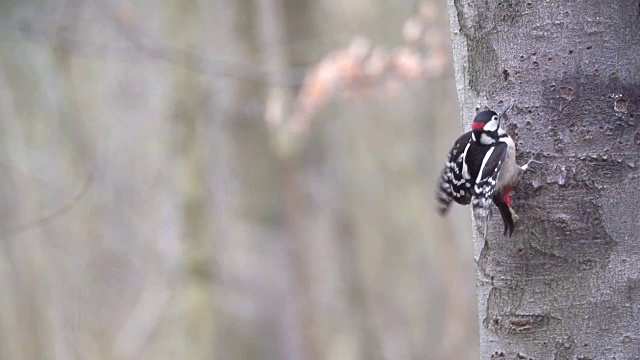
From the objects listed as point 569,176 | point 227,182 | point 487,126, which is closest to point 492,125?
point 487,126

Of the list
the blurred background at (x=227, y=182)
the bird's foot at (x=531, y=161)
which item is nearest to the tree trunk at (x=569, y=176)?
the bird's foot at (x=531, y=161)

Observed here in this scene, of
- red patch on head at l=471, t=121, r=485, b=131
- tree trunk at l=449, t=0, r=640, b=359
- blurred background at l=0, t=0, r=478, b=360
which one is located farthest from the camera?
blurred background at l=0, t=0, r=478, b=360

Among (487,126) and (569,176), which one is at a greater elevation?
(487,126)

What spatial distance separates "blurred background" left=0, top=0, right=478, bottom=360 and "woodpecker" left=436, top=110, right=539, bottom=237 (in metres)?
2.14

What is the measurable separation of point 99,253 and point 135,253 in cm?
87

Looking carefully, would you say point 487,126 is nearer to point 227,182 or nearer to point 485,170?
point 485,170

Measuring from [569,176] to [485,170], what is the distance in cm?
21

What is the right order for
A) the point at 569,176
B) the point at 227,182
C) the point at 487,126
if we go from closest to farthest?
the point at 569,176 → the point at 487,126 → the point at 227,182

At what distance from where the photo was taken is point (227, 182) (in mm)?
7047

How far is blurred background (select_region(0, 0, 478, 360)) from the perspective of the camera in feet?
21.2

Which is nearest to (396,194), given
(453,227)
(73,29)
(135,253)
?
(453,227)

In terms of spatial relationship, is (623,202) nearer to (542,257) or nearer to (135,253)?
(542,257)

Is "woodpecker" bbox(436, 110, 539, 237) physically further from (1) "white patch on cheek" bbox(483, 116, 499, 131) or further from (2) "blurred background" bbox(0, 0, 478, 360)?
(2) "blurred background" bbox(0, 0, 478, 360)

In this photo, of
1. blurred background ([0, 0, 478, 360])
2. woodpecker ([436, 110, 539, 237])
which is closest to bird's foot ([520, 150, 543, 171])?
woodpecker ([436, 110, 539, 237])
